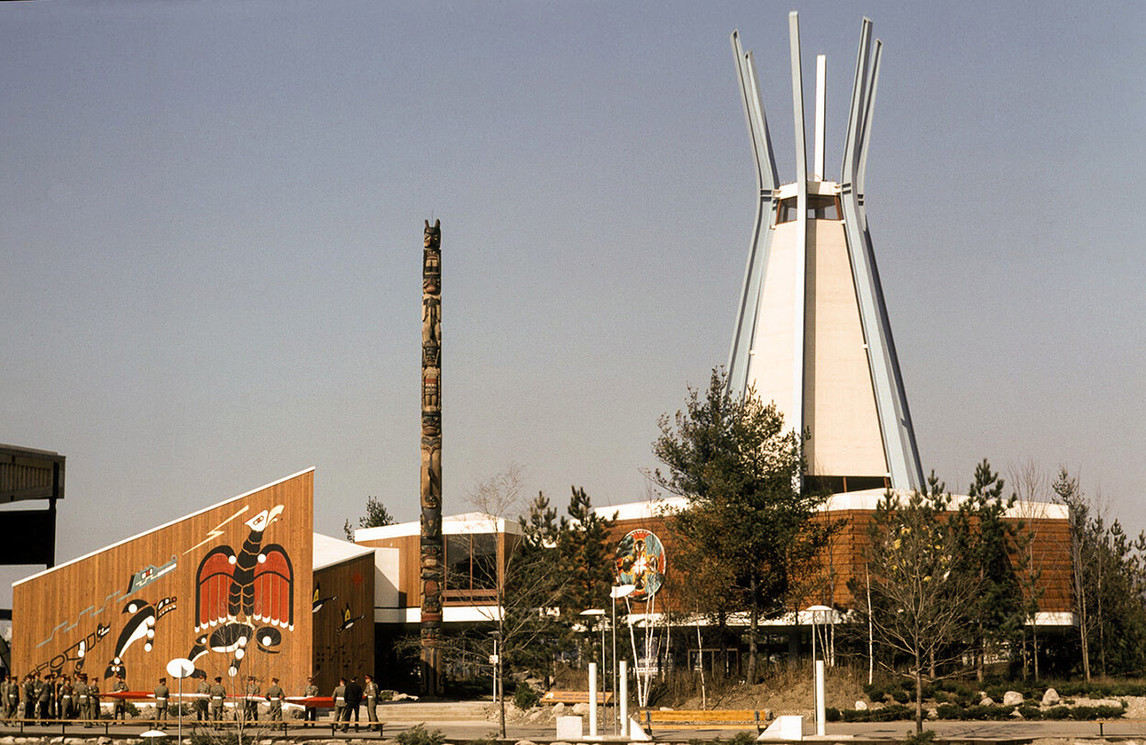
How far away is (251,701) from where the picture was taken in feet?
97.6

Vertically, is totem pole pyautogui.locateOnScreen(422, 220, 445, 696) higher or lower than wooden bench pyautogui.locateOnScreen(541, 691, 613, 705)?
higher

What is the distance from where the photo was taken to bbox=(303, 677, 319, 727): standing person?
1173 inches

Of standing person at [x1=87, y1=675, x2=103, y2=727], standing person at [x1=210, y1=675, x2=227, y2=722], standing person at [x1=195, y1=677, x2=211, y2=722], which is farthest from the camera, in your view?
standing person at [x1=87, y1=675, x2=103, y2=727]

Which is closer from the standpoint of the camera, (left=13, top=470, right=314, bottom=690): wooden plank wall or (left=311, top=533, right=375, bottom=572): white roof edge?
(left=13, top=470, right=314, bottom=690): wooden plank wall

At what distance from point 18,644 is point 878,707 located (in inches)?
881

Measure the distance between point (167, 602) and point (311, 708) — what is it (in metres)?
7.33

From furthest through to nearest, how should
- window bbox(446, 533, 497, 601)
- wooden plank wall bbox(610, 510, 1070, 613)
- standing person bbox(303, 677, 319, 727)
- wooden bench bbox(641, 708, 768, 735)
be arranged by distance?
window bbox(446, 533, 497, 601) → wooden plank wall bbox(610, 510, 1070, 613) → standing person bbox(303, 677, 319, 727) → wooden bench bbox(641, 708, 768, 735)

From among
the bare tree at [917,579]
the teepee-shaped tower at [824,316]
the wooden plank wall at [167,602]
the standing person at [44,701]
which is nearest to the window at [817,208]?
the teepee-shaped tower at [824,316]

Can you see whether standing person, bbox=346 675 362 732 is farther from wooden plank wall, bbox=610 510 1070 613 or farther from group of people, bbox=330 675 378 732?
wooden plank wall, bbox=610 510 1070 613

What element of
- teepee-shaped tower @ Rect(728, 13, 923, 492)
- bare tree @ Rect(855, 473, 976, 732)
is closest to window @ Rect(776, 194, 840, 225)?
teepee-shaped tower @ Rect(728, 13, 923, 492)

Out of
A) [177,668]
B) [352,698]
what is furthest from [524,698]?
[177,668]

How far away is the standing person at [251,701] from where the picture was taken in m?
28.1

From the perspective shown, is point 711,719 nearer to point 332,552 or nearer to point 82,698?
point 82,698

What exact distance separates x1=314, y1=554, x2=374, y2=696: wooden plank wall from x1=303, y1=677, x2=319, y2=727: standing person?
1063mm
